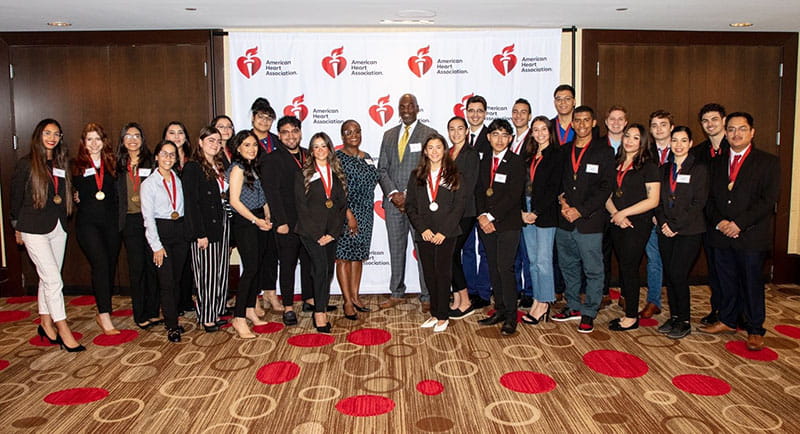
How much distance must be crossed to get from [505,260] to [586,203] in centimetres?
70

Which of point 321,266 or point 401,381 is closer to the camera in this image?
point 401,381

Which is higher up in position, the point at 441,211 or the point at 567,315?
the point at 441,211

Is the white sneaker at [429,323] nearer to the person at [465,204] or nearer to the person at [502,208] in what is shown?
the person at [465,204]

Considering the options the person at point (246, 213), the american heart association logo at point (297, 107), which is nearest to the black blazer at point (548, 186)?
the person at point (246, 213)

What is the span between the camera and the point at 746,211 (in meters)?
4.01

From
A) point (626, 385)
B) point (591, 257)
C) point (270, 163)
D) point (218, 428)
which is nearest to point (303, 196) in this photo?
point (270, 163)

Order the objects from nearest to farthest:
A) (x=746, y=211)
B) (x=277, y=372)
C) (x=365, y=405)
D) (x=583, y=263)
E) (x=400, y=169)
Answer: (x=365, y=405) < (x=277, y=372) < (x=746, y=211) < (x=583, y=263) < (x=400, y=169)

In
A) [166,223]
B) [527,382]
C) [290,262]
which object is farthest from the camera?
[290,262]

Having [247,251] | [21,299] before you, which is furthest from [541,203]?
[21,299]

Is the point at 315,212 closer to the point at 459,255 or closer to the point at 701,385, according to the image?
the point at 459,255

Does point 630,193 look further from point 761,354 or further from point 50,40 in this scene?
point 50,40

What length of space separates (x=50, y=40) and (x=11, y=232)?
1.90 meters

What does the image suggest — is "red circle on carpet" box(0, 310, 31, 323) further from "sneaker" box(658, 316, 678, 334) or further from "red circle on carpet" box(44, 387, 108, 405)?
"sneaker" box(658, 316, 678, 334)

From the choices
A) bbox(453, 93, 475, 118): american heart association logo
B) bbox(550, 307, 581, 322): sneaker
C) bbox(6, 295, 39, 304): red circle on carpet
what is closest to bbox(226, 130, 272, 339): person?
bbox(453, 93, 475, 118): american heart association logo
